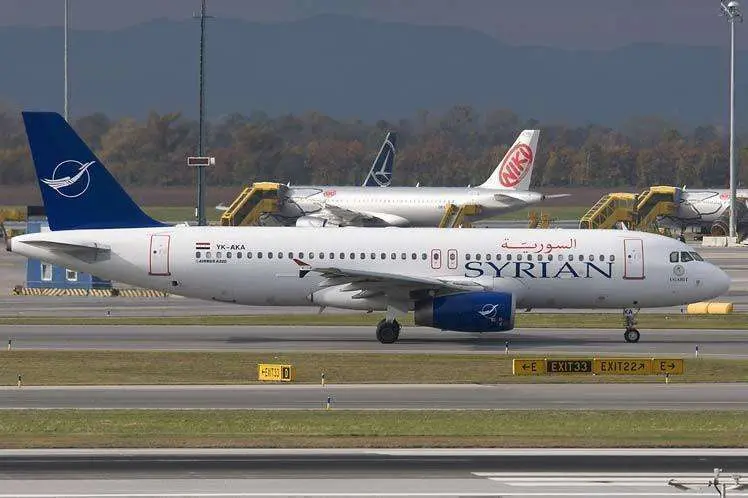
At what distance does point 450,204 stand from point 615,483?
8667 centimetres

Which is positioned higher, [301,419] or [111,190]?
[111,190]

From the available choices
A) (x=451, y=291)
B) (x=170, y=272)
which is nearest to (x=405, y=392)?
(x=451, y=291)

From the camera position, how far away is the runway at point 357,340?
4750 cm

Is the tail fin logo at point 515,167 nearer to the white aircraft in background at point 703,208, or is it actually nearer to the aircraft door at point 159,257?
the white aircraft in background at point 703,208

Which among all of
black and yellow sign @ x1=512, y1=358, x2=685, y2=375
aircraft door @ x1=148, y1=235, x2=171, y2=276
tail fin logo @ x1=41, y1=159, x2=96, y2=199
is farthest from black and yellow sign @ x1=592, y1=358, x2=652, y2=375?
tail fin logo @ x1=41, y1=159, x2=96, y2=199

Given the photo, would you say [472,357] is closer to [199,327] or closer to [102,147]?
[199,327]

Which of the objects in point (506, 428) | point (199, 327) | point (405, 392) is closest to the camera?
point (506, 428)

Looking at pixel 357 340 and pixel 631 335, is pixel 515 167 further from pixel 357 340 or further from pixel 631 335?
pixel 357 340

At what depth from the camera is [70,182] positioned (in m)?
50.7

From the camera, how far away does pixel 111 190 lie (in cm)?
5097

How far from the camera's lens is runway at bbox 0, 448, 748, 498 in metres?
24.9

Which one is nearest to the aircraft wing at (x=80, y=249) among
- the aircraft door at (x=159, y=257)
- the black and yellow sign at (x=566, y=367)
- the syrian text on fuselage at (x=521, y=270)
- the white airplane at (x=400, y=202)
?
the aircraft door at (x=159, y=257)

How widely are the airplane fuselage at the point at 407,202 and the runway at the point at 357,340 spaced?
191 ft

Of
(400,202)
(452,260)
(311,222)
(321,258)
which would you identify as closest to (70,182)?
(321,258)
